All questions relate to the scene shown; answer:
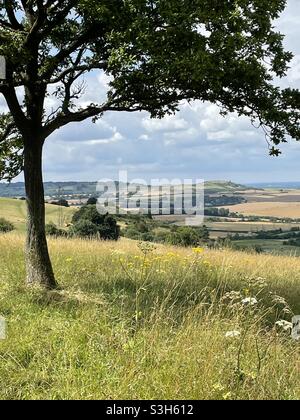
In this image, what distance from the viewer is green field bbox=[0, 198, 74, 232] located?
37981 mm

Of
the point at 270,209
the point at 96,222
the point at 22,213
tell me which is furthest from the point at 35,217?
the point at 270,209

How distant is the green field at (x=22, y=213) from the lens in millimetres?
37981

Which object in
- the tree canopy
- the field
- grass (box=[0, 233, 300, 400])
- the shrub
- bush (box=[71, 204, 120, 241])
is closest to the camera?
grass (box=[0, 233, 300, 400])

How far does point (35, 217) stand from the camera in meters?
9.91

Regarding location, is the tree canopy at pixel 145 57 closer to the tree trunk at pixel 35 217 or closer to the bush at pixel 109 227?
the tree trunk at pixel 35 217

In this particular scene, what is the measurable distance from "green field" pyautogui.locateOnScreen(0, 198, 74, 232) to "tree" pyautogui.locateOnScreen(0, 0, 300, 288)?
22814 mm

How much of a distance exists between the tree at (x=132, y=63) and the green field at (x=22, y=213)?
22.8 metres

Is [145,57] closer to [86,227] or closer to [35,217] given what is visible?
[35,217]

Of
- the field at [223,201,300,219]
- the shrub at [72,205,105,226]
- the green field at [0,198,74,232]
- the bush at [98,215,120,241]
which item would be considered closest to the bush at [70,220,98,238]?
the bush at [98,215,120,241]

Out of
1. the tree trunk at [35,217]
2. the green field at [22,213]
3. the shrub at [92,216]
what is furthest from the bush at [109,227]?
the tree trunk at [35,217]

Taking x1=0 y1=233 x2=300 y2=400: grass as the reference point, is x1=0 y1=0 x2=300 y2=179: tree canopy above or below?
above

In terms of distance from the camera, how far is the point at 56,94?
10883 mm

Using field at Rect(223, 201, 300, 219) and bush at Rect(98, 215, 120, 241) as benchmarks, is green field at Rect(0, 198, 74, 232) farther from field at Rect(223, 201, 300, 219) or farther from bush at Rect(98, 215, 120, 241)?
field at Rect(223, 201, 300, 219)
